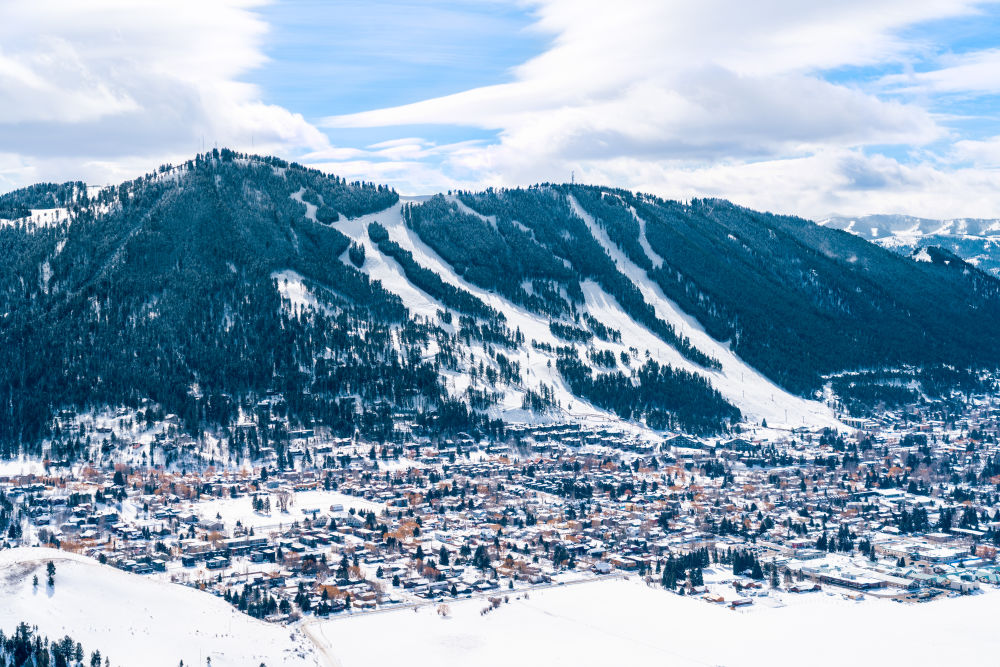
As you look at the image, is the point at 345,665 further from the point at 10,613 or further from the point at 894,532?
the point at 894,532

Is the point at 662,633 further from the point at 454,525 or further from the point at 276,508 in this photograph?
the point at 276,508

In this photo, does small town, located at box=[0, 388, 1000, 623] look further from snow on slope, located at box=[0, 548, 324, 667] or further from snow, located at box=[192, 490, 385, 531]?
snow on slope, located at box=[0, 548, 324, 667]

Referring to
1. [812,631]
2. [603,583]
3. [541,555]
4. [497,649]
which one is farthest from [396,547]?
[812,631]

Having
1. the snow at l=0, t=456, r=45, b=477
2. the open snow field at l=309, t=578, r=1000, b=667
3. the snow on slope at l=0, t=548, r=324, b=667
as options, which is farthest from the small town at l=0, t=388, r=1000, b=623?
the snow on slope at l=0, t=548, r=324, b=667

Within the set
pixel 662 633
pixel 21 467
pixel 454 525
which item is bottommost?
pixel 662 633

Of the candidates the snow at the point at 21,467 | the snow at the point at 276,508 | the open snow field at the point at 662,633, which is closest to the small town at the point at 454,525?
the snow at the point at 276,508

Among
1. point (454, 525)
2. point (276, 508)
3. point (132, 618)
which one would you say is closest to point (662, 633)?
point (132, 618)
